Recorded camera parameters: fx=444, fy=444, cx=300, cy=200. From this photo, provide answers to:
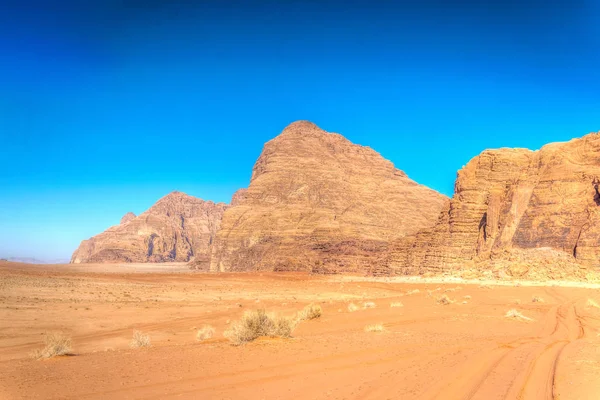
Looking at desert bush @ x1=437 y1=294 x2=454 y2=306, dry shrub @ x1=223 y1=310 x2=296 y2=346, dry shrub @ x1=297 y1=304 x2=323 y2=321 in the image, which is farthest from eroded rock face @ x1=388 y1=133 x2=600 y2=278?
dry shrub @ x1=223 y1=310 x2=296 y2=346

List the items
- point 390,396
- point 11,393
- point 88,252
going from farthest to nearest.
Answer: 1. point 88,252
2. point 11,393
3. point 390,396

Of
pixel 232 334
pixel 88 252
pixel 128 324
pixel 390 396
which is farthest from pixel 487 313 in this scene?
pixel 88 252

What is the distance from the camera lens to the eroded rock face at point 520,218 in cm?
4341

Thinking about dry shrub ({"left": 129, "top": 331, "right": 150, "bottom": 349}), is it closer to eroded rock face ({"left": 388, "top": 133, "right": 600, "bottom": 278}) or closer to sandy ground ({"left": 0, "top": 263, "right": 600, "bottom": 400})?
sandy ground ({"left": 0, "top": 263, "right": 600, "bottom": 400})

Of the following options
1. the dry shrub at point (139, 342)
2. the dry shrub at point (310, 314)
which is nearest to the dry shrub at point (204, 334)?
the dry shrub at point (139, 342)

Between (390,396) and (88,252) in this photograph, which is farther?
(88,252)

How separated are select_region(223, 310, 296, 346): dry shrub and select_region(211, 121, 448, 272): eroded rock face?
6056 centimetres

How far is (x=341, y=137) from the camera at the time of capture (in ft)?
427

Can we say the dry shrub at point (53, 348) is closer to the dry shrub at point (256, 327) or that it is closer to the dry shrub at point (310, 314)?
the dry shrub at point (256, 327)

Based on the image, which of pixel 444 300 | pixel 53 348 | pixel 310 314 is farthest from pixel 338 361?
pixel 444 300

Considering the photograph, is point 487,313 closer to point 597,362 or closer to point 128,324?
point 597,362

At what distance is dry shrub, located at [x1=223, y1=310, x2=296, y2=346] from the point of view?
431 inches

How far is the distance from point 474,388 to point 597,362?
380 centimetres

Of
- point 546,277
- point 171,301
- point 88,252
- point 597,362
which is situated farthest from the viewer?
point 88,252
